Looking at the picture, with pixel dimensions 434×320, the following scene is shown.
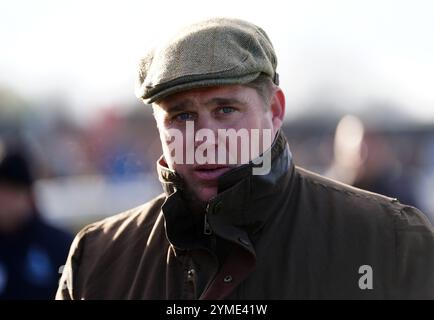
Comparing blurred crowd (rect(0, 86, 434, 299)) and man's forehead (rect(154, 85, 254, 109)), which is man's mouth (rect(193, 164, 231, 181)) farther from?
blurred crowd (rect(0, 86, 434, 299))

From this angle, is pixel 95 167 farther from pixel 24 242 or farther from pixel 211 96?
pixel 211 96

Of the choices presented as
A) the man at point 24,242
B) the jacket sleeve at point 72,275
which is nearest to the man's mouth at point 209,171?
the jacket sleeve at point 72,275

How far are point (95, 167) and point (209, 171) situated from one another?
313 inches

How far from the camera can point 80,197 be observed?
11.2 metres

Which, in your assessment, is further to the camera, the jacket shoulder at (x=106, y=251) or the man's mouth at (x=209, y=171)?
the jacket shoulder at (x=106, y=251)

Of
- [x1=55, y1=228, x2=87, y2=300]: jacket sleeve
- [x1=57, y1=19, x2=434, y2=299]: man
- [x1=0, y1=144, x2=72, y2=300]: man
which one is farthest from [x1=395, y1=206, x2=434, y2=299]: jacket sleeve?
[x1=0, y1=144, x2=72, y2=300]: man

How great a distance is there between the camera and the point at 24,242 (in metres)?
4.93

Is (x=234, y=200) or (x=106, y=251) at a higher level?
(x=234, y=200)

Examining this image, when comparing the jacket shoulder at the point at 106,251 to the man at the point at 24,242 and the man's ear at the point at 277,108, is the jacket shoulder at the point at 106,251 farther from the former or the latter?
the man at the point at 24,242

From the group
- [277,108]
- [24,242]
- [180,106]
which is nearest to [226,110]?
[180,106]

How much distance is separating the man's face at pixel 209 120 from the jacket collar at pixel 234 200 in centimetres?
4

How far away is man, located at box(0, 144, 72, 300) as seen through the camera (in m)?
4.73

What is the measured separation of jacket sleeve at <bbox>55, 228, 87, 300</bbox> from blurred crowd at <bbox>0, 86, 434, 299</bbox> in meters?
1.45

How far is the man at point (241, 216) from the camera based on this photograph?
2.87 meters
